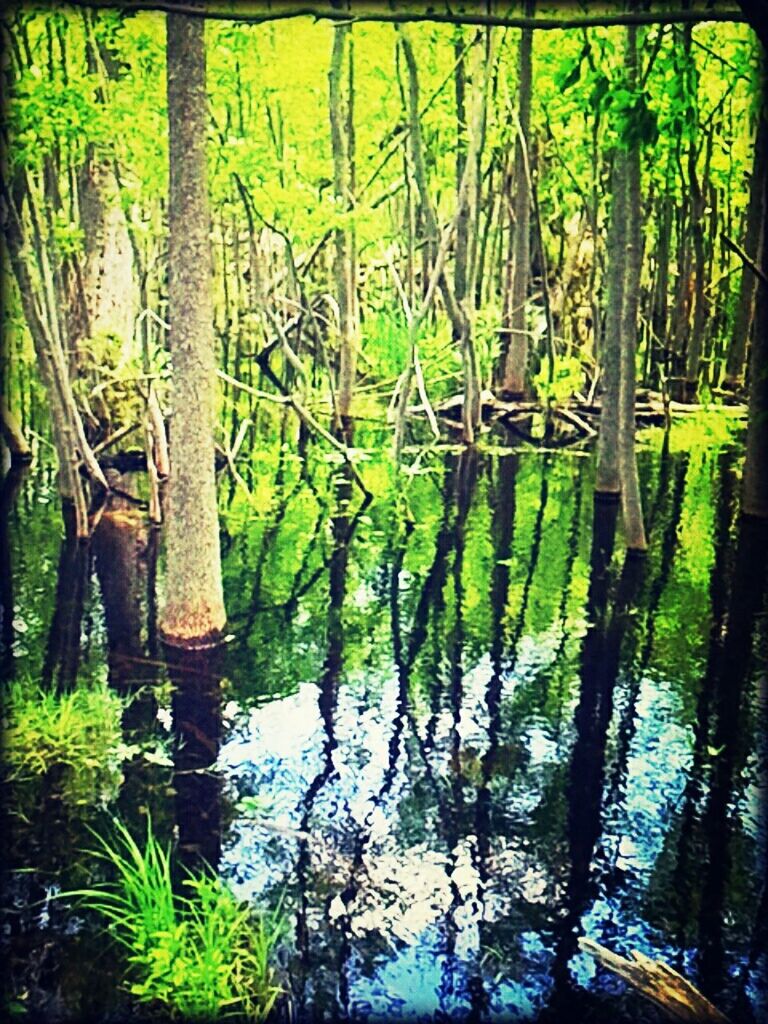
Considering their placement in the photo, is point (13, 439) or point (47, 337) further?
point (13, 439)

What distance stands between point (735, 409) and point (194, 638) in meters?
8.35

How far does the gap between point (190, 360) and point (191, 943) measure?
10.8 ft

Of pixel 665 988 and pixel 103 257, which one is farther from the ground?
pixel 103 257

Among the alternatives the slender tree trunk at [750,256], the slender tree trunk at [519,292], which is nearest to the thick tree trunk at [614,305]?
the slender tree trunk at [750,256]

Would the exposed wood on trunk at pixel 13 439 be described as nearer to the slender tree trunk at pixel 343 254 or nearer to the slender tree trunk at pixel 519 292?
the slender tree trunk at pixel 343 254

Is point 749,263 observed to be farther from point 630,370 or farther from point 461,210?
point 461,210

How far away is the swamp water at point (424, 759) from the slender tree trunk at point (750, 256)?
3.40m

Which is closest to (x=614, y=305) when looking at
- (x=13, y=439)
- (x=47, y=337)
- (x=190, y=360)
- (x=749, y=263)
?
(x=749, y=263)

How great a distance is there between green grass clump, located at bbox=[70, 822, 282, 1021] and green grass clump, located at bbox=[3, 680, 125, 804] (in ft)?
2.82

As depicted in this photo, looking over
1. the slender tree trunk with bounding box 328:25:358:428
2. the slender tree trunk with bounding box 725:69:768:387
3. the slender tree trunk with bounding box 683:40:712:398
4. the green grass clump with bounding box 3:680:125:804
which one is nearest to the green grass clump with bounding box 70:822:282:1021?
the green grass clump with bounding box 3:680:125:804

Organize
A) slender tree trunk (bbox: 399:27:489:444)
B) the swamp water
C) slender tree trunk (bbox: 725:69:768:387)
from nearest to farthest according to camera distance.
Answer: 1. the swamp water
2. slender tree trunk (bbox: 725:69:768:387)
3. slender tree trunk (bbox: 399:27:489:444)

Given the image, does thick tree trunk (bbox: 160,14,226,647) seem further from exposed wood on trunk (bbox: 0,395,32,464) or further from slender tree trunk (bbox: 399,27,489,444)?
exposed wood on trunk (bbox: 0,395,32,464)

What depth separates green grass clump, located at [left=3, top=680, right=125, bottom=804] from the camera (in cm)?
462

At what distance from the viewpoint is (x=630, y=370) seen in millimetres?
8039
